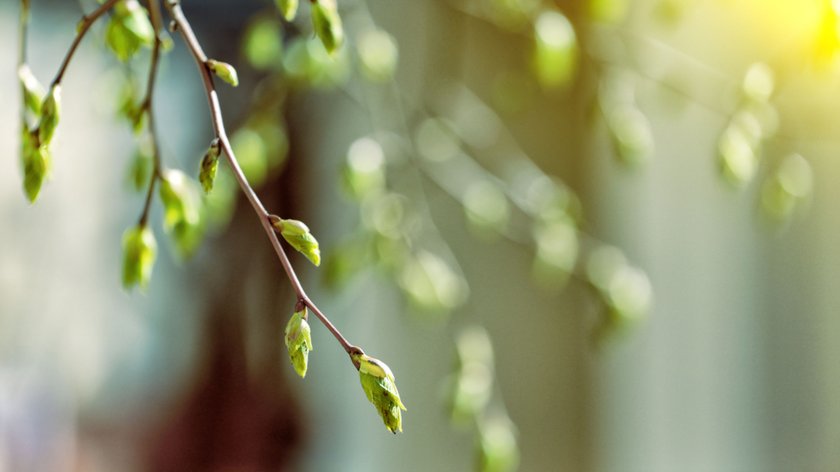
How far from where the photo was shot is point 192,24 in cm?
160

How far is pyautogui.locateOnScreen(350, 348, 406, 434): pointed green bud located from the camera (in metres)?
0.46

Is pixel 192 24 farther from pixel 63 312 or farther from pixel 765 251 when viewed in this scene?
pixel 765 251

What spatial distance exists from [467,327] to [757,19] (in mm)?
655

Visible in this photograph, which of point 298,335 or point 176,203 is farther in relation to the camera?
point 176,203

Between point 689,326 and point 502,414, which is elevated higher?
point 689,326

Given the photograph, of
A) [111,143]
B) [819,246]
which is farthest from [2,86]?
[819,246]

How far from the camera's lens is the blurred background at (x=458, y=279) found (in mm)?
1550

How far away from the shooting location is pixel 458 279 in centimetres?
149

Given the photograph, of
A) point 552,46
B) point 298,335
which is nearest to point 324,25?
point 298,335

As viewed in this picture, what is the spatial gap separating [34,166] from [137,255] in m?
0.12

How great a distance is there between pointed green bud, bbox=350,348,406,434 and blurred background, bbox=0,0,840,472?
→ 101 centimetres

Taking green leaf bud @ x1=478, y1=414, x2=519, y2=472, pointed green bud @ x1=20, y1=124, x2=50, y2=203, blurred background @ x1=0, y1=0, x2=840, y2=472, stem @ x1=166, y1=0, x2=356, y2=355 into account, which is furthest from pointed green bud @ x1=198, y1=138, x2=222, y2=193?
blurred background @ x1=0, y1=0, x2=840, y2=472

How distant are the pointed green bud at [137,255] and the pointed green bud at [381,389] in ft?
0.71

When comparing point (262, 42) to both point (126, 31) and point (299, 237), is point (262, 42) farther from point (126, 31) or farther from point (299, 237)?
point (299, 237)
